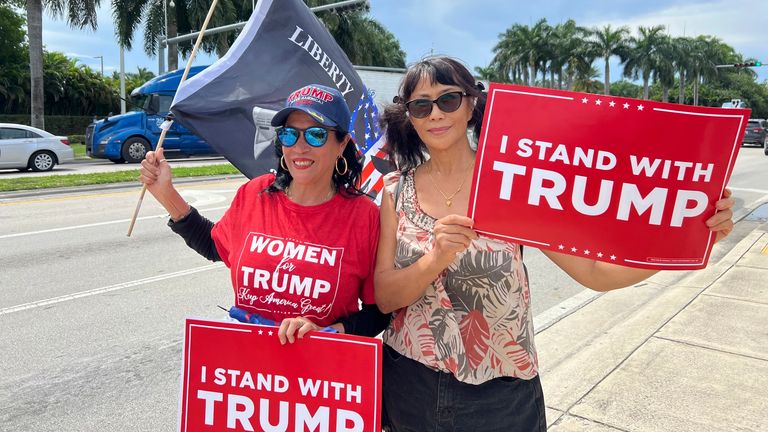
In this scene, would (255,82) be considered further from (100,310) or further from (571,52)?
(571,52)

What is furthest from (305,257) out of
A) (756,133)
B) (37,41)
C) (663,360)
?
(756,133)

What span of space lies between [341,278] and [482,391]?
21.7 inches

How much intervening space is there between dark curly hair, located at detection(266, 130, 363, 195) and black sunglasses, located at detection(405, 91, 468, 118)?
11.8 inches

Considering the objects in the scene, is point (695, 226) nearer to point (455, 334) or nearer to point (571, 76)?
point (455, 334)

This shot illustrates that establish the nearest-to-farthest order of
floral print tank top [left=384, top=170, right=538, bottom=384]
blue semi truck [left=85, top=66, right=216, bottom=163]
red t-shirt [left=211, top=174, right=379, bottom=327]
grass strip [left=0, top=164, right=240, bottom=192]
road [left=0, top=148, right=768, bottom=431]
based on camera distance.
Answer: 1. floral print tank top [left=384, top=170, right=538, bottom=384]
2. red t-shirt [left=211, top=174, right=379, bottom=327]
3. road [left=0, top=148, right=768, bottom=431]
4. grass strip [left=0, top=164, right=240, bottom=192]
5. blue semi truck [left=85, top=66, right=216, bottom=163]

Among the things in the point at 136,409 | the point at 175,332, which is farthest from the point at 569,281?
the point at 136,409

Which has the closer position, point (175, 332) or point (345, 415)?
point (345, 415)

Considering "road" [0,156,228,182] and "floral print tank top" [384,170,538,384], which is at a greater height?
"floral print tank top" [384,170,538,384]

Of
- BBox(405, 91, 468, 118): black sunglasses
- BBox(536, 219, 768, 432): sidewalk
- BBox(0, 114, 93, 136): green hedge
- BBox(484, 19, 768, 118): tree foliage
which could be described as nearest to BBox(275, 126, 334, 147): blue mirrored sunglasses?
BBox(405, 91, 468, 118): black sunglasses

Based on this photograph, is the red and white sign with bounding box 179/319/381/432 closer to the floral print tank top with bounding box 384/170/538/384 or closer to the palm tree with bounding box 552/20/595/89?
the floral print tank top with bounding box 384/170/538/384

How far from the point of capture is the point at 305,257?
6.16ft

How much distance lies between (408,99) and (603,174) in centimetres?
64

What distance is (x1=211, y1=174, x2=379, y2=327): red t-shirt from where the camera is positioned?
1876 millimetres

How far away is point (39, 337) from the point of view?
14.9 feet
